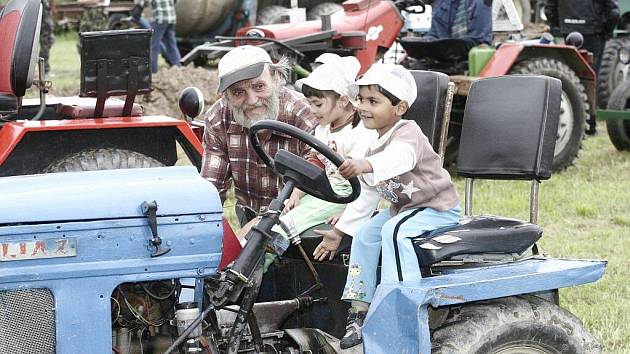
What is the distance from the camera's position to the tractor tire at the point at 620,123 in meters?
8.82

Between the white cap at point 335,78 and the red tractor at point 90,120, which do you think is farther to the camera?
the red tractor at point 90,120

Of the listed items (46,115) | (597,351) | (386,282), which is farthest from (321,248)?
(46,115)

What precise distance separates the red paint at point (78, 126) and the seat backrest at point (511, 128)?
190cm

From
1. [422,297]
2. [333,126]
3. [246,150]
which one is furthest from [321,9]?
[422,297]

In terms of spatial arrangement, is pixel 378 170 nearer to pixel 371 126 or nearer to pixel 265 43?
pixel 371 126

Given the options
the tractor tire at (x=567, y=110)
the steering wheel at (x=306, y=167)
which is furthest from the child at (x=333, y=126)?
the tractor tire at (x=567, y=110)

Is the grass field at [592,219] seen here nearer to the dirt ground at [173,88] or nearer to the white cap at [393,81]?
the white cap at [393,81]

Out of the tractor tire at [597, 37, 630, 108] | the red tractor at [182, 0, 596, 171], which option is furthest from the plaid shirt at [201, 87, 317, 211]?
the tractor tire at [597, 37, 630, 108]

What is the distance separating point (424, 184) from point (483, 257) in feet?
0.94

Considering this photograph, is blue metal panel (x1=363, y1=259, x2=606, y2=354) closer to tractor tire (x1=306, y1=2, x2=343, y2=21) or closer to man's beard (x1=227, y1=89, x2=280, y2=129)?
man's beard (x1=227, y1=89, x2=280, y2=129)

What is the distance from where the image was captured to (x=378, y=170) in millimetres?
3229

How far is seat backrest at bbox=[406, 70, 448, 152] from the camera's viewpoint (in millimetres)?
3932

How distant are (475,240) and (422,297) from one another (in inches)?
14.0

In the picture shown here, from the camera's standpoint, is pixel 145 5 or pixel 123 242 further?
pixel 145 5
